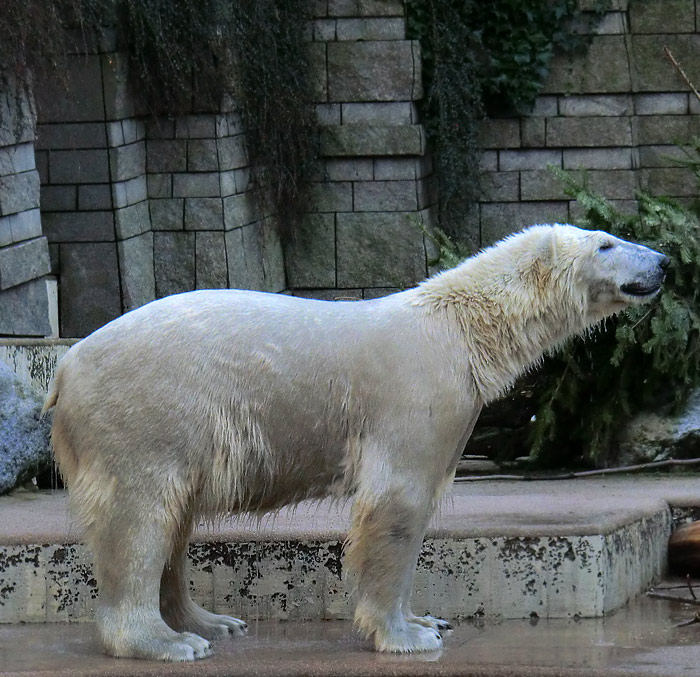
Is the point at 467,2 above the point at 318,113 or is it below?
above

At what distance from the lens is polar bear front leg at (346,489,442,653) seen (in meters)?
3.73

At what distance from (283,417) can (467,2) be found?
761 cm

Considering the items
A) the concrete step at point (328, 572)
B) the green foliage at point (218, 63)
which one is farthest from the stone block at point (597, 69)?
the concrete step at point (328, 572)

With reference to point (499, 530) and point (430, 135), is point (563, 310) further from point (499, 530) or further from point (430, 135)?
point (430, 135)

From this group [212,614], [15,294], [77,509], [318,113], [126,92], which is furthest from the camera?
[318,113]

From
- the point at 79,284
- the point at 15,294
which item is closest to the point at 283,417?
the point at 15,294

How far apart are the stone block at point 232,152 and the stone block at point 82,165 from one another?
0.95 metres

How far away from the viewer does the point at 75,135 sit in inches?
361

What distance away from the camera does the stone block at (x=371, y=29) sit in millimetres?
10336

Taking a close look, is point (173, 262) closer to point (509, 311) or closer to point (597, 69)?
point (597, 69)

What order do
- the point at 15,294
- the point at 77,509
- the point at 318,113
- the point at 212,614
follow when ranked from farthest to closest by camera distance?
1. the point at 318,113
2. the point at 15,294
3. the point at 212,614
4. the point at 77,509

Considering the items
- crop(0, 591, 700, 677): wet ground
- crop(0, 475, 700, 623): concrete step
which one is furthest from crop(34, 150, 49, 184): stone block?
crop(0, 591, 700, 677): wet ground

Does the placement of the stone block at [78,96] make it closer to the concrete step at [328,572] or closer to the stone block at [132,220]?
the stone block at [132,220]

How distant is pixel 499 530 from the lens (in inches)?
176
